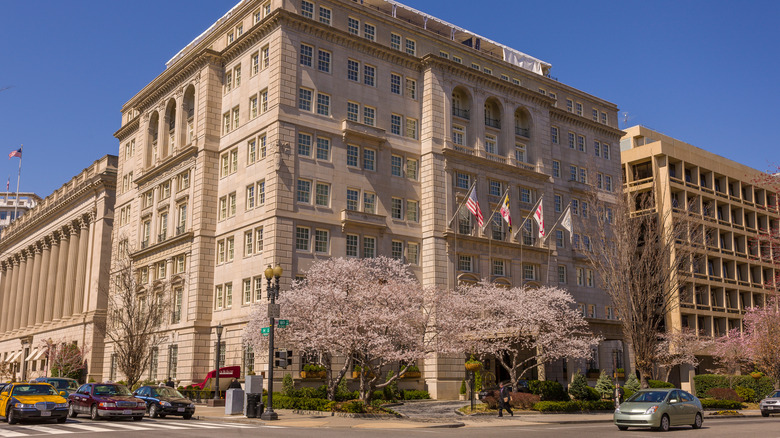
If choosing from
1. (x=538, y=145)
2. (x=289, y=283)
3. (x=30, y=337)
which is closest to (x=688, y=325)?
(x=538, y=145)

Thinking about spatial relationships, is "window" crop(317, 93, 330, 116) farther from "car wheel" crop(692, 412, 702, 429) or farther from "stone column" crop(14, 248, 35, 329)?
"stone column" crop(14, 248, 35, 329)

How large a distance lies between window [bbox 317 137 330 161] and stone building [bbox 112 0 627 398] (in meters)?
0.10

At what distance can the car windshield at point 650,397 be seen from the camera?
27.9m

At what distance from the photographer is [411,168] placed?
193 feet

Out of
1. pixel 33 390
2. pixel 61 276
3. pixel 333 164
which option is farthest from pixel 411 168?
pixel 61 276

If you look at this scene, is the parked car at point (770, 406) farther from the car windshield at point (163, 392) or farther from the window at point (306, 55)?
the window at point (306, 55)

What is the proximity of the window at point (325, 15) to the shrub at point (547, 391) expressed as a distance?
30967mm

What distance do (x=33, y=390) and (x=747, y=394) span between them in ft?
164

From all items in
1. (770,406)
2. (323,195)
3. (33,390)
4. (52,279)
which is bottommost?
(770,406)

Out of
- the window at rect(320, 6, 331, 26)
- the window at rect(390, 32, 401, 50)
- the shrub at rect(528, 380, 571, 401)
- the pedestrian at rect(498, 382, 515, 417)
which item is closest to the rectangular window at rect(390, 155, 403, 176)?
the window at rect(390, 32, 401, 50)

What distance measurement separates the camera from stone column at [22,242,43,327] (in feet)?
309

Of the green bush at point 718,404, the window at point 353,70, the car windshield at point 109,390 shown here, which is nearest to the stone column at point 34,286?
the window at point 353,70

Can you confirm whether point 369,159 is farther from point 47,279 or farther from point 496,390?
point 47,279

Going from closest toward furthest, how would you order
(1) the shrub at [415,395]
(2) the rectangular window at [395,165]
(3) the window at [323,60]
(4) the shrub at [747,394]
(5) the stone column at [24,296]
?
(1) the shrub at [415,395]
(3) the window at [323,60]
(4) the shrub at [747,394]
(2) the rectangular window at [395,165]
(5) the stone column at [24,296]
